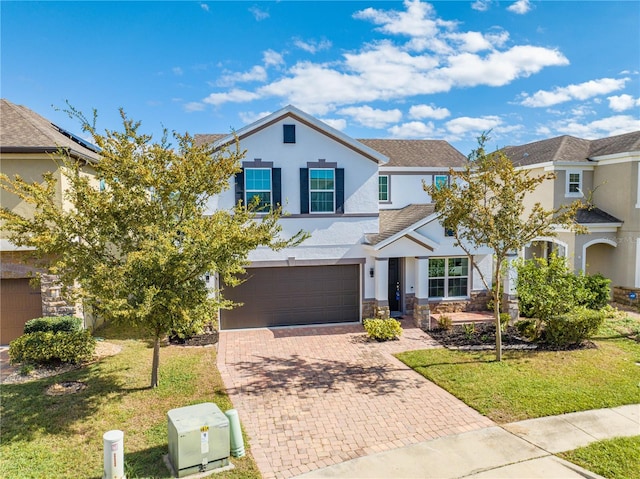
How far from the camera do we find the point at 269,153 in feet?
51.8

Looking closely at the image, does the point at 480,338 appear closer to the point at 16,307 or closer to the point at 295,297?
the point at 295,297

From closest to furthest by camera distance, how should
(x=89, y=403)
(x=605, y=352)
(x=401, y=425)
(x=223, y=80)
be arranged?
(x=401, y=425)
(x=89, y=403)
(x=605, y=352)
(x=223, y=80)

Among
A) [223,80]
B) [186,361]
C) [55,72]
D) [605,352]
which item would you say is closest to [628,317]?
[605,352]

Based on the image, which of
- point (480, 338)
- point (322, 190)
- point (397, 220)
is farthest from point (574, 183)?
point (322, 190)

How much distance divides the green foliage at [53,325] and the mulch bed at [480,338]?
11.8 m

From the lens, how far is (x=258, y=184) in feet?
51.6

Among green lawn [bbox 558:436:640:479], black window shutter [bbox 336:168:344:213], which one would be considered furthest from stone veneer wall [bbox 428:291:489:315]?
green lawn [bbox 558:436:640:479]

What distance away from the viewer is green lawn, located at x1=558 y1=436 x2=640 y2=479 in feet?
22.9

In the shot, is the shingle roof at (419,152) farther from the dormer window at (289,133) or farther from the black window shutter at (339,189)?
the dormer window at (289,133)

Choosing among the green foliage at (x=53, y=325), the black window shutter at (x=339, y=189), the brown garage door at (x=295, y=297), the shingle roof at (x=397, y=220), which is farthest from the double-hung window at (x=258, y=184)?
the green foliage at (x=53, y=325)

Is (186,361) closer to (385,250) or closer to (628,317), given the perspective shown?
(385,250)

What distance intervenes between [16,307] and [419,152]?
2055 cm

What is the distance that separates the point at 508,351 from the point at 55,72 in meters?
16.3

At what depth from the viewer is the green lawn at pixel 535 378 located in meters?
9.42
